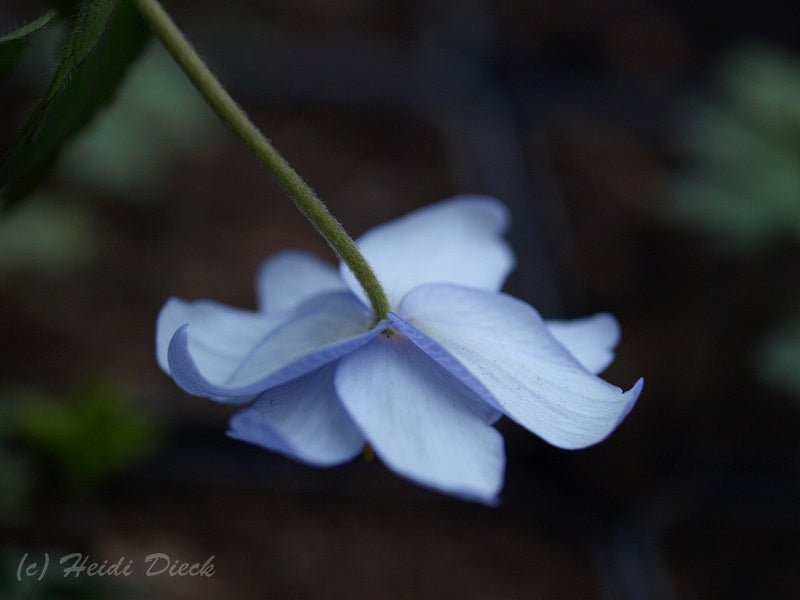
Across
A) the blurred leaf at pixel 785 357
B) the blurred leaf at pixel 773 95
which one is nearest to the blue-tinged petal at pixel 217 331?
the blurred leaf at pixel 785 357

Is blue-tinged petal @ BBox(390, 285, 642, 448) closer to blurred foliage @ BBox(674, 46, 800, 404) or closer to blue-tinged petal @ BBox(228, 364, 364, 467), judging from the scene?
blue-tinged petal @ BBox(228, 364, 364, 467)

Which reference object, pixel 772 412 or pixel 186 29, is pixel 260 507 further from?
pixel 186 29

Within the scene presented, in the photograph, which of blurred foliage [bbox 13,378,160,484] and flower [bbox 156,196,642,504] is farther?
blurred foliage [bbox 13,378,160,484]

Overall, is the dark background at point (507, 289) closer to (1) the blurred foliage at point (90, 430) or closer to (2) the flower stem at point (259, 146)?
(1) the blurred foliage at point (90, 430)

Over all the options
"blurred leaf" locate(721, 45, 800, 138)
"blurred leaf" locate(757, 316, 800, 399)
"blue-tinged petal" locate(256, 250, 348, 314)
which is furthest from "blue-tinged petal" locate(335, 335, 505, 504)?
"blurred leaf" locate(721, 45, 800, 138)

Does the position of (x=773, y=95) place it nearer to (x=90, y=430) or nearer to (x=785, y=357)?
(x=785, y=357)
